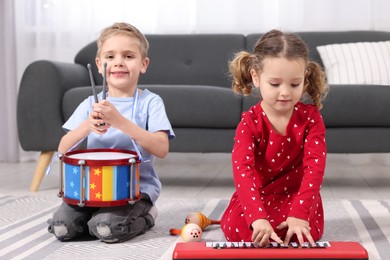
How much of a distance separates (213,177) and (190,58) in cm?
71

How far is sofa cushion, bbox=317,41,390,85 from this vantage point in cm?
310

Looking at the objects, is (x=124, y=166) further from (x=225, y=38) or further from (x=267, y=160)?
(x=225, y=38)

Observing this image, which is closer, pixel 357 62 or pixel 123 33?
pixel 123 33

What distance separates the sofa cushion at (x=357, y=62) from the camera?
3.10 meters

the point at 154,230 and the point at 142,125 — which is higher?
the point at 142,125

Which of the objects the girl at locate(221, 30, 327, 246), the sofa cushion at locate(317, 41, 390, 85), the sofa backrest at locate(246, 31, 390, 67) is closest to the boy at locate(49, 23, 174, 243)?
the girl at locate(221, 30, 327, 246)

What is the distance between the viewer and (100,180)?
5.51 feet

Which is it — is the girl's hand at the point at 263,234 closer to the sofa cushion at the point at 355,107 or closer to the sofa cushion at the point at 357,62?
the sofa cushion at the point at 355,107

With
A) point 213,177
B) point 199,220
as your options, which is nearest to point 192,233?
point 199,220

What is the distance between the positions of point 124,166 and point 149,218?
25 centimetres

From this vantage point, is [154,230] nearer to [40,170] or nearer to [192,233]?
[192,233]

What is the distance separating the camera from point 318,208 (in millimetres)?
1765

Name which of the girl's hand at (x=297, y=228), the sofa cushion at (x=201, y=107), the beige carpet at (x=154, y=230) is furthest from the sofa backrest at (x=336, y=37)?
the girl's hand at (x=297, y=228)

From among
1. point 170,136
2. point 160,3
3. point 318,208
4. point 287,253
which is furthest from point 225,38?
point 287,253
